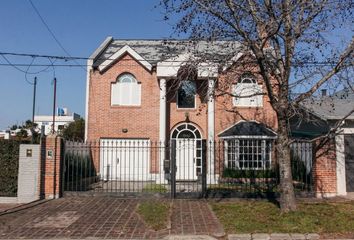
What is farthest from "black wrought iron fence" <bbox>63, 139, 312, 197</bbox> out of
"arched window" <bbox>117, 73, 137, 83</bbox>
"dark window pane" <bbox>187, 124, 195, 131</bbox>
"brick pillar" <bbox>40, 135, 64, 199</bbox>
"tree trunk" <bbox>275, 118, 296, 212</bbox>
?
"tree trunk" <bbox>275, 118, 296, 212</bbox>

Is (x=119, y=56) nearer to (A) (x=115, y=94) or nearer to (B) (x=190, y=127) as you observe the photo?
(A) (x=115, y=94)

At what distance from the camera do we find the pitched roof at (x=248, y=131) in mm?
20495

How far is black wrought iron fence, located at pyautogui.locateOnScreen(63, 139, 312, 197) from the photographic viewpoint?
51.1 feet

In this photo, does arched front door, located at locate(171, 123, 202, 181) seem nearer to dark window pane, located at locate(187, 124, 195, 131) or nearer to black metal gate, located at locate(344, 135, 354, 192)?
dark window pane, located at locate(187, 124, 195, 131)

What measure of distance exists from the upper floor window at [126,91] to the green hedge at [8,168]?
8.79 m

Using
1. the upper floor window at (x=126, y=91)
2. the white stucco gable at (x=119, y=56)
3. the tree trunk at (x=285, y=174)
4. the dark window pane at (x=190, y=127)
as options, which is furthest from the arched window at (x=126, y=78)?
the tree trunk at (x=285, y=174)

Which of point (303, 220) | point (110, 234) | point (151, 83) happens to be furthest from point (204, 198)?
point (151, 83)

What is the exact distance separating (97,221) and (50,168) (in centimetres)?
458

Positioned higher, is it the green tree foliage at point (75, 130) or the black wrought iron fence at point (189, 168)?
the green tree foliage at point (75, 130)

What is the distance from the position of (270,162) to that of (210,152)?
9.65 ft

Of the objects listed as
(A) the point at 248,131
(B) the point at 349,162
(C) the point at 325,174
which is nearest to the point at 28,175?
(C) the point at 325,174

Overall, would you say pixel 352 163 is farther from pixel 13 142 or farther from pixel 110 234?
pixel 13 142

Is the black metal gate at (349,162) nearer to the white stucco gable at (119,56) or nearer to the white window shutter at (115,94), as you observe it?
the white stucco gable at (119,56)

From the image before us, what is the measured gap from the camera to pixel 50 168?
46.3 ft
